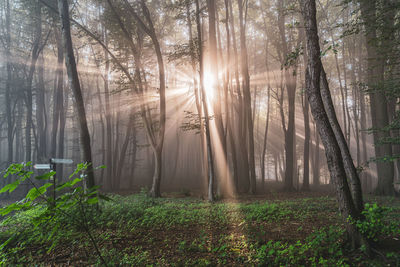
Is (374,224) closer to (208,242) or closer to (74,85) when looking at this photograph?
(208,242)

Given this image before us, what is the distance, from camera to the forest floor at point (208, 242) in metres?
3.26

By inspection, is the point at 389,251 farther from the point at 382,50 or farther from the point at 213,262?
the point at 382,50

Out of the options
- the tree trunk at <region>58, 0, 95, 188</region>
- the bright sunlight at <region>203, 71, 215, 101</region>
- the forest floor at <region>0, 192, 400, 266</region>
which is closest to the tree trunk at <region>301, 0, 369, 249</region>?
the forest floor at <region>0, 192, 400, 266</region>

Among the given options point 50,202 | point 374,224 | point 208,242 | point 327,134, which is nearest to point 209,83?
point 327,134

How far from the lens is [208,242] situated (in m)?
4.30

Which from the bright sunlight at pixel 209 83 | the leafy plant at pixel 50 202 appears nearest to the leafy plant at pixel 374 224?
the leafy plant at pixel 50 202

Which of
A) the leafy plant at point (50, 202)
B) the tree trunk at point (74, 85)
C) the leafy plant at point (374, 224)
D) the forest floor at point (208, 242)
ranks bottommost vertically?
the forest floor at point (208, 242)

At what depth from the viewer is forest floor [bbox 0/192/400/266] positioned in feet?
10.7

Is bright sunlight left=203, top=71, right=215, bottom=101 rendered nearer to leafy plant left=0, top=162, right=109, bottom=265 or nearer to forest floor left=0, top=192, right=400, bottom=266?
forest floor left=0, top=192, right=400, bottom=266

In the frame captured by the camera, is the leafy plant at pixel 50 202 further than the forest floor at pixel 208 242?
No

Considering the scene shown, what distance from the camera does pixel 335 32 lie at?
18.2 m

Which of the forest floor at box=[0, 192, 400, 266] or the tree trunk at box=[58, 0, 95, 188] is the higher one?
the tree trunk at box=[58, 0, 95, 188]

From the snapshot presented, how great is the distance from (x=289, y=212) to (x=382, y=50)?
23.2ft

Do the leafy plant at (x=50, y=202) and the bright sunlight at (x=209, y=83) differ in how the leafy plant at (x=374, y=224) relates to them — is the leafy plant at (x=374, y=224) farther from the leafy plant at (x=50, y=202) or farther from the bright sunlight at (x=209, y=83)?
the bright sunlight at (x=209, y=83)
